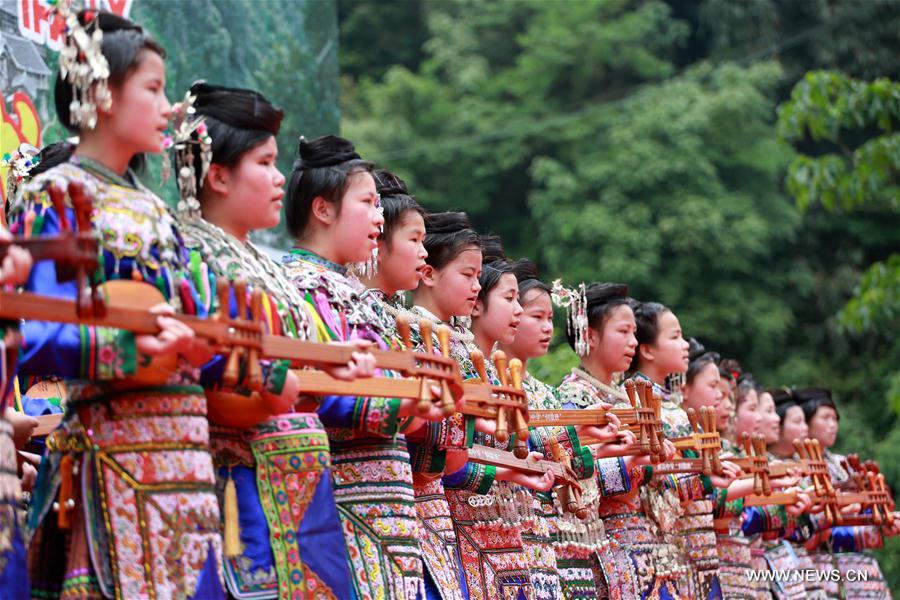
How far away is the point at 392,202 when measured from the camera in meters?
5.37

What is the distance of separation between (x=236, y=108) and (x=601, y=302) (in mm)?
3711

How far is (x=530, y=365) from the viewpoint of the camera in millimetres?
10938

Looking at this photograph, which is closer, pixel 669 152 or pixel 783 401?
pixel 783 401

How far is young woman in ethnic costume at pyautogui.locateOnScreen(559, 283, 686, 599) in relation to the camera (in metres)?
6.87

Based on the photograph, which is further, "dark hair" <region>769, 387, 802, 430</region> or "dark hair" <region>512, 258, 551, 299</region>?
"dark hair" <region>769, 387, 802, 430</region>

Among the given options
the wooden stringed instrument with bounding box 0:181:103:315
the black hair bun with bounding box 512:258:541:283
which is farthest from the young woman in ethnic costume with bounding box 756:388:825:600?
the wooden stringed instrument with bounding box 0:181:103:315

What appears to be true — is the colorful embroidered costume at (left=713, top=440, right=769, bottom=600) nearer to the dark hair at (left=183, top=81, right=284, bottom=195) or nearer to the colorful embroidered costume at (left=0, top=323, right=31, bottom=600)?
the dark hair at (left=183, top=81, right=284, bottom=195)

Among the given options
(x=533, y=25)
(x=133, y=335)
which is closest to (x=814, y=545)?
(x=133, y=335)

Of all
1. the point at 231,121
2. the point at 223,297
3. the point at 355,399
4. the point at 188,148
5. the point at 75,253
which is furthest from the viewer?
the point at 355,399

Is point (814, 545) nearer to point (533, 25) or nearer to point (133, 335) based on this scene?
point (133, 335)

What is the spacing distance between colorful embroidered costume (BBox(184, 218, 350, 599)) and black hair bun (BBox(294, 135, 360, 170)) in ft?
2.72

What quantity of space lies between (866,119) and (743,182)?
966cm

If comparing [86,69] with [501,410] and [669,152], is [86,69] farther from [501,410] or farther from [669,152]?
[669,152]

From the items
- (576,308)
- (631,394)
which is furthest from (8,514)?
(576,308)
